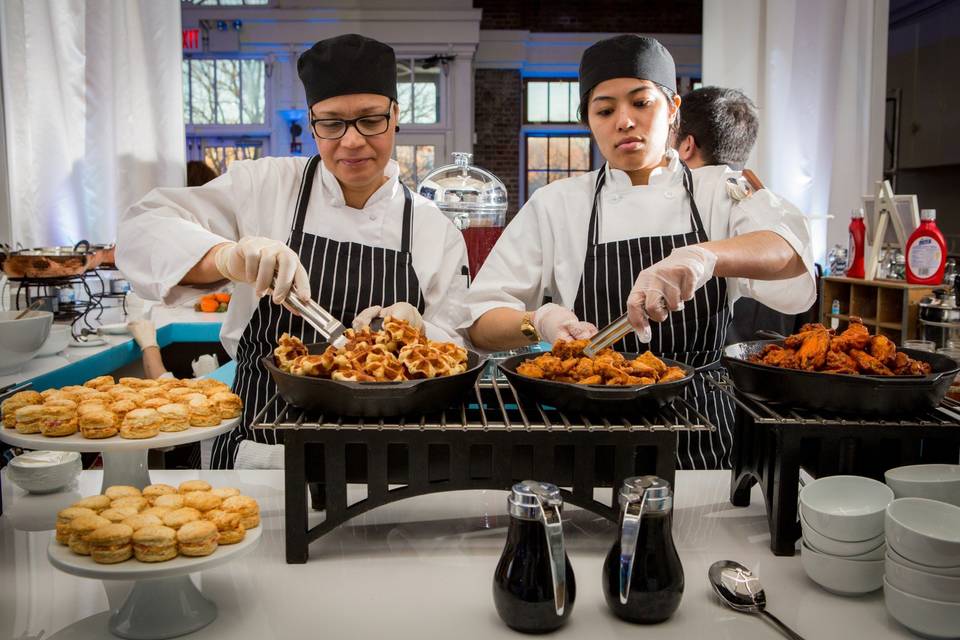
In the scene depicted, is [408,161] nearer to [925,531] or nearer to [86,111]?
[86,111]

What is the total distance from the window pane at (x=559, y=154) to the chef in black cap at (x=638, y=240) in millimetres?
8035

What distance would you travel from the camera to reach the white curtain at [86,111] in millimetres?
4215

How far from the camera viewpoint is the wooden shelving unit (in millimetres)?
4016

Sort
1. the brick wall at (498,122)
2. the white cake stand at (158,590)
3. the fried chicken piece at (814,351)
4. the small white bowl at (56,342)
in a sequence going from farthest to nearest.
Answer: the brick wall at (498,122), the small white bowl at (56,342), the fried chicken piece at (814,351), the white cake stand at (158,590)

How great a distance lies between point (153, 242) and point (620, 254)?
118 centimetres

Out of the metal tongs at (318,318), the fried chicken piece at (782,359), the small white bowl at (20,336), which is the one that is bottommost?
the small white bowl at (20,336)

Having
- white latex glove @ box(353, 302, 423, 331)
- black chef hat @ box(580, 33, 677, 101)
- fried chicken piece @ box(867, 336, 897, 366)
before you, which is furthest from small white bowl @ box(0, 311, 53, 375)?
fried chicken piece @ box(867, 336, 897, 366)

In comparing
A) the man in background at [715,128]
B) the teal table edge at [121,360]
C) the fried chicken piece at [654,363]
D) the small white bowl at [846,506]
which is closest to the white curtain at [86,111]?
the teal table edge at [121,360]

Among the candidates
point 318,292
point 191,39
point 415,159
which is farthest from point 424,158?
point 318,292

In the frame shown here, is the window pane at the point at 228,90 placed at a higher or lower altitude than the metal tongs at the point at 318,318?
higher

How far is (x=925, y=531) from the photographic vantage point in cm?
107

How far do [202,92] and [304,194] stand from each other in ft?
25.7

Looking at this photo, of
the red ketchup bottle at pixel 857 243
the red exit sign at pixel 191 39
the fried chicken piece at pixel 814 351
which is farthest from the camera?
the red exit sign at pixel 191 39

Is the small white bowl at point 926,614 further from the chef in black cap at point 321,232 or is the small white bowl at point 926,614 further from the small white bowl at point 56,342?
the small white bowl at point 56,342
